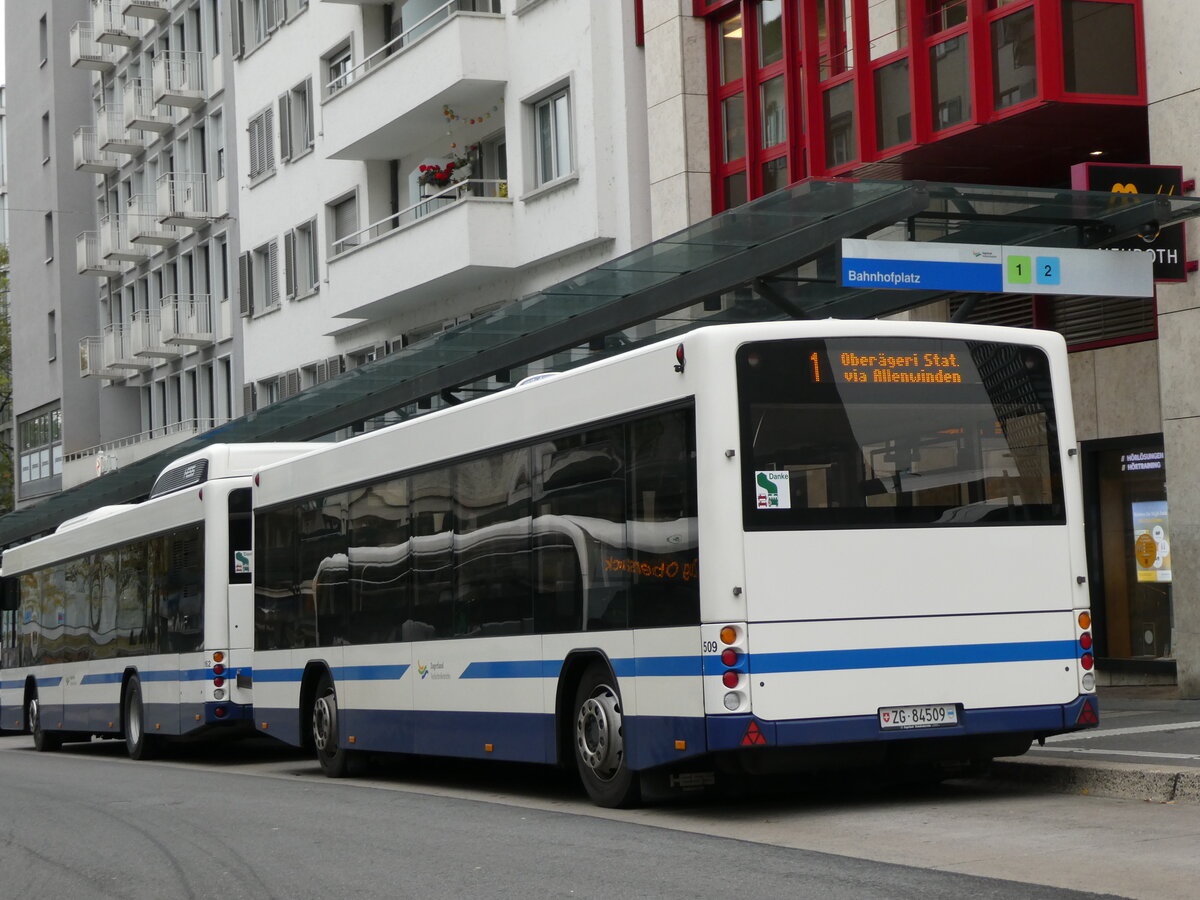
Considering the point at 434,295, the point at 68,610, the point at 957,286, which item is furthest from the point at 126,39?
the point at 957,286

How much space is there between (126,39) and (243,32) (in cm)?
1178

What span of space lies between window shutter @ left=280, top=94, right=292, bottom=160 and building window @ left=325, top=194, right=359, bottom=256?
9.30ft

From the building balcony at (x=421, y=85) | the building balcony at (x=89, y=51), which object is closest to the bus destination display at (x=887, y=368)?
the building balcony at (x=421, y=85)

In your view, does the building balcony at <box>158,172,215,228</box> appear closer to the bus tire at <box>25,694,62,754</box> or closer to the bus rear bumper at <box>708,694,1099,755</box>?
the bus tire at <box>25,694,62,754</box>

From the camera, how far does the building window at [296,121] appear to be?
133ft

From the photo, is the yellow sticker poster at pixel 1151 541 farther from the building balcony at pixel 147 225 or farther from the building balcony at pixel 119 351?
the building balcony at pixel 119 351

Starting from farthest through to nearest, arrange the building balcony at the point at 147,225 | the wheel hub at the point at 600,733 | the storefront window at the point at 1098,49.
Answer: the building balcony at the point at 147,225 → the storefront window at the point at 1098,49 → the wheel hub at the point at 600,733

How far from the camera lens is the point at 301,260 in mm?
41219

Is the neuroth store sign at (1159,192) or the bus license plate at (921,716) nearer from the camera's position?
the bus license plate at (921,716)

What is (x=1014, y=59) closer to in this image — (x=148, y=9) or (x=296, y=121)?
(x=296, y=121)

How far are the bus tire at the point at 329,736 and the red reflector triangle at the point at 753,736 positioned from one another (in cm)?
676

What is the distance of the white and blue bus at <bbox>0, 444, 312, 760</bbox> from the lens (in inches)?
784

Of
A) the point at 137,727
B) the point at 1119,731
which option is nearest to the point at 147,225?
the point at 137,727

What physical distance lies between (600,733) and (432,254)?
20435mm
